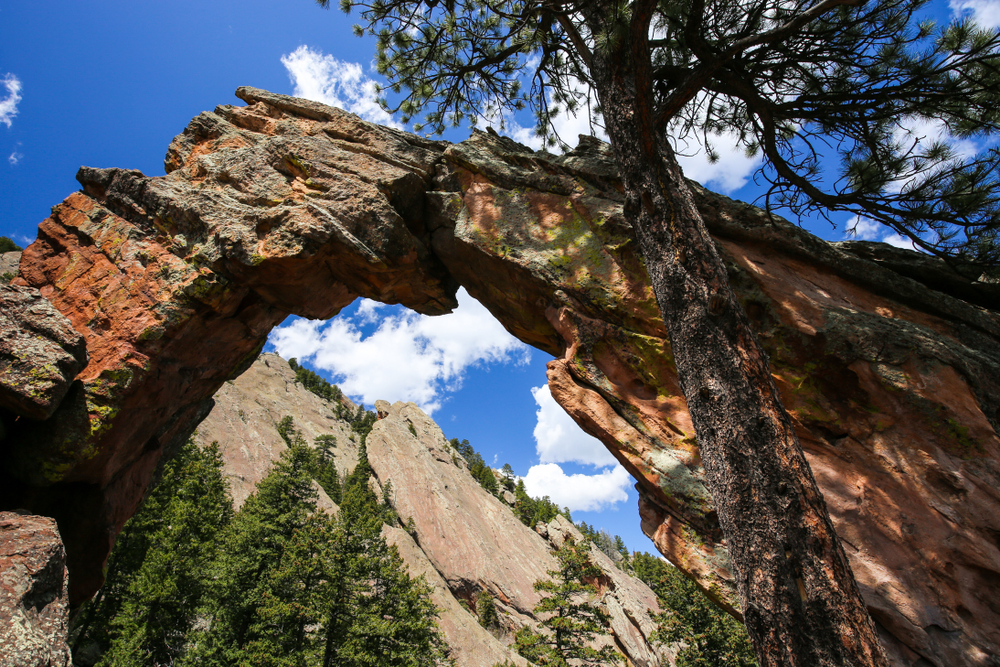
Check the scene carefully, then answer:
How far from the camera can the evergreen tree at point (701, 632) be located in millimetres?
17766

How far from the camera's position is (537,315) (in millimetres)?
8930

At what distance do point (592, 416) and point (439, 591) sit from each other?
30981mm

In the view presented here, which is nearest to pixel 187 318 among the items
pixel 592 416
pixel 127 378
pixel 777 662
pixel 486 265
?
pixel 127 378

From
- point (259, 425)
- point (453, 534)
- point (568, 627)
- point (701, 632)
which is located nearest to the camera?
point (568, 627)

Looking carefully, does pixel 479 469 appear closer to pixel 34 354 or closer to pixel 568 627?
pixel 568 627

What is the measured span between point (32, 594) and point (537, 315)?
7.63m

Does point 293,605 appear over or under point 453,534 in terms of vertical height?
under

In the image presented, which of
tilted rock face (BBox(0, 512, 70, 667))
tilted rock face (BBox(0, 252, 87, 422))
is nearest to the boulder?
tilted rock face (BBox(0, 252, 87, 422))

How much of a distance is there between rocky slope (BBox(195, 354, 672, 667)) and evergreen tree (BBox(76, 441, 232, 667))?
43.9 feet

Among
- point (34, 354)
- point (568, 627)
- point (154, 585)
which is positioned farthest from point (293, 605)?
point (34, 354)

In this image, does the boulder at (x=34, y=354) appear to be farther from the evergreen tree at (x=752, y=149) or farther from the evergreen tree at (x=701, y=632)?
the evergreen tree at (x=701, y=632)

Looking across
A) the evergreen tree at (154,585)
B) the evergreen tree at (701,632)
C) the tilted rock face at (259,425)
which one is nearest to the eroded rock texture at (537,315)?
A: the evergreen tree at (154,585)

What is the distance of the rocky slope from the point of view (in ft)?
103

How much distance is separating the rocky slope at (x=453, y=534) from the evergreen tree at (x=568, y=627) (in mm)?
9205
